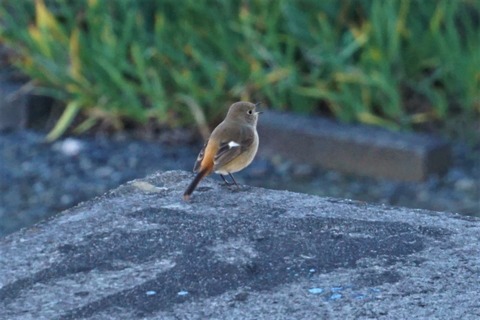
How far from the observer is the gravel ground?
5.23 metres

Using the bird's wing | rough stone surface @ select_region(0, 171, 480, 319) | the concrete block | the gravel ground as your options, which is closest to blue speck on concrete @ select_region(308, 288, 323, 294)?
rough stone surface @ select_region(0, 171, 480, 319)

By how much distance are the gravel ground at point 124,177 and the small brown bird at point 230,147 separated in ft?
4.69

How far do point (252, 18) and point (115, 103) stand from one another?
824 millimetres

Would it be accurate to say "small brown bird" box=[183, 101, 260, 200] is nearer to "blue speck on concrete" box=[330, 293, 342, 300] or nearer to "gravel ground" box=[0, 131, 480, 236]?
"blue speck on concrete" box=[330, 293, 342, 300]

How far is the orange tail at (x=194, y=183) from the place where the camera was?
10.2ft

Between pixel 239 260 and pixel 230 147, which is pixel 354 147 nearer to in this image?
pixel 230 147

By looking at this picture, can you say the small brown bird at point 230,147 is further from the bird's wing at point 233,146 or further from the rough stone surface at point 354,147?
the rough stone surface at point 354,147

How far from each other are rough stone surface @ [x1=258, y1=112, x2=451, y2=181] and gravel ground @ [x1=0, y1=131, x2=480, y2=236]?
0.16 feet

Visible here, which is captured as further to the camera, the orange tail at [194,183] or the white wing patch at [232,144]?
the white wing patch at [232,144]

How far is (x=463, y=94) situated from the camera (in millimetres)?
5500

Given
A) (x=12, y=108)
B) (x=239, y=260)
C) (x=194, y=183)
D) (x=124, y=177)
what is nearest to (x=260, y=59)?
(x=124, y=177)

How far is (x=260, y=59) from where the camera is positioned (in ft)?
19.0

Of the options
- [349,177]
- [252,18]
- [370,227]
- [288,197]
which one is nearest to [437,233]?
[370,227]

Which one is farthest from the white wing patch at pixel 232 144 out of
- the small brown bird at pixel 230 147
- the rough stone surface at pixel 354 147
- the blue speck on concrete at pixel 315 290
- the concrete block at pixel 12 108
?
the concrete block at pixel 12 108
